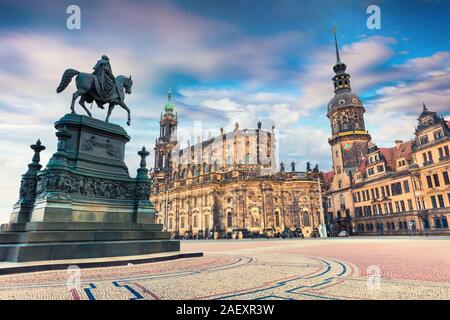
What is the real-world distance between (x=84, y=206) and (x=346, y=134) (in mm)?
59113

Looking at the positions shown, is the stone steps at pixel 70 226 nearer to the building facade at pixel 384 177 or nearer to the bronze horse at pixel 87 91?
the bronze horse at pixel 87 91

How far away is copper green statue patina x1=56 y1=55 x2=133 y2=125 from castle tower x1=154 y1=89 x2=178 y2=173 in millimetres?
63804

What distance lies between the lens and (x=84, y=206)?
9727 mm

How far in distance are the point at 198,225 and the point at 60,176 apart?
46.6 m

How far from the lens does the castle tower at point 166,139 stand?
78.4m

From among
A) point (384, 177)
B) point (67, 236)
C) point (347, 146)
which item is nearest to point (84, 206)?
point (67, 236)

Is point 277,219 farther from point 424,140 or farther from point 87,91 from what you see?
point 87,91

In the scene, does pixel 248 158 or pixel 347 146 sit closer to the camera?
pixel 347 146

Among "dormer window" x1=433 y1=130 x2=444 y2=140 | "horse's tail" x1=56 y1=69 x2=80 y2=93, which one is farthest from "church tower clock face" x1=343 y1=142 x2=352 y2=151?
"horse's tail" x1=56 y1=69 x2=80 y2=93

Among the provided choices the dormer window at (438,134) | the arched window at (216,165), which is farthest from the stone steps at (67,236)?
the arched window at (216,165)

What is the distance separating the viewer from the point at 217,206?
52.2 m

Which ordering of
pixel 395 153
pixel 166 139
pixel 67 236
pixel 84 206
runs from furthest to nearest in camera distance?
pixel 166 139
pixel 395 153
pixel 84 206
pixel 67 236
